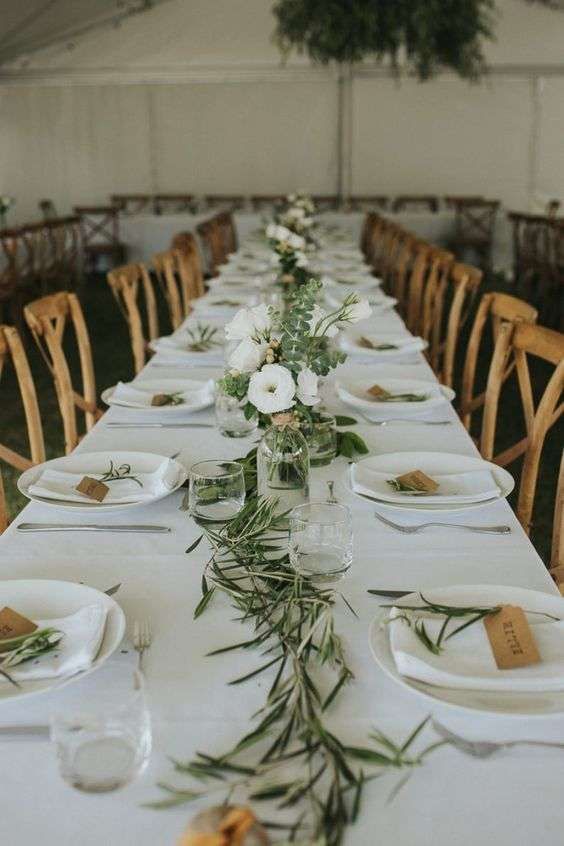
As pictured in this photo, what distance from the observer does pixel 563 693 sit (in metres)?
0.98

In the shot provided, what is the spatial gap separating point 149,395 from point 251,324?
0.89m

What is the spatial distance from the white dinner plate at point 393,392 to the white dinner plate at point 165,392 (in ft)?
1.21

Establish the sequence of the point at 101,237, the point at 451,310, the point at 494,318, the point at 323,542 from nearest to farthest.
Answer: the point at 323,542 < the point at 494,318 < the point at 451,310 < the point at 101,237

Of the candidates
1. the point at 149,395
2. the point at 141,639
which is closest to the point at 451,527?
the point at 141,639

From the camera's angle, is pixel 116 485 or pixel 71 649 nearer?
pixel 71 649

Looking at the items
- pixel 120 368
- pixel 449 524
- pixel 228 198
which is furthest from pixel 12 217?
pixel 449 524

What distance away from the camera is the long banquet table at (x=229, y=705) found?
82 centimetres

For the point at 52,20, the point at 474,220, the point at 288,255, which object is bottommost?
the point at 474,220

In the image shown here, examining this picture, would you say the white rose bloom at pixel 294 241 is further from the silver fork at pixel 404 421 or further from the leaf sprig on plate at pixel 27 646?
the leaf sprig on plate at pixel 27 646

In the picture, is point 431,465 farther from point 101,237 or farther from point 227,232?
point 101,237

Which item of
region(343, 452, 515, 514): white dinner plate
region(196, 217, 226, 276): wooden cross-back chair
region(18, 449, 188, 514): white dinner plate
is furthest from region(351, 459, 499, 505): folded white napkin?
region(196, 217, 226, 276): wooden cross-back chair

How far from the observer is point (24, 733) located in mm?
937

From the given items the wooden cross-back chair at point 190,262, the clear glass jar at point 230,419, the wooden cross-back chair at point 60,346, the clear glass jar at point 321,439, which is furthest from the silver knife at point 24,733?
the wooden cross-back chair at point 190,262

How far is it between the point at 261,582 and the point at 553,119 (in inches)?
453
